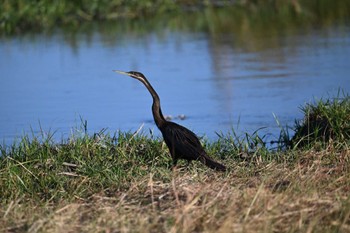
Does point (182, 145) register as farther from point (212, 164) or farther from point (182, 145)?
point (212, 164)

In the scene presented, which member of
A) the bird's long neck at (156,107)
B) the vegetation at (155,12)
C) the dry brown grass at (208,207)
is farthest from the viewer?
the vegetation at (155,12)

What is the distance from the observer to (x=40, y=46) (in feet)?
56.3

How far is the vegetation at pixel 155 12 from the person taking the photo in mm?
18906

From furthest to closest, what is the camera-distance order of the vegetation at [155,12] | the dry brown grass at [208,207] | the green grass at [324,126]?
the vegetation at [155,12] < the green grass at [324,126] < the dry brown grass at [208,207]

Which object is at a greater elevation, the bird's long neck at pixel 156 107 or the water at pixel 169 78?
the bird's long neck at pixel 156 107

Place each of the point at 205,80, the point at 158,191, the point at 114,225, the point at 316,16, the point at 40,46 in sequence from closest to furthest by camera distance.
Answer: the point at 114,225
the point at 158,191
the point at 205,80
the point at 40,46
the point at 316,16

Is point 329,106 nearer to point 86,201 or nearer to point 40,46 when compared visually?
point 86,201

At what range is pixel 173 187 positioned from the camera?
5480 mm

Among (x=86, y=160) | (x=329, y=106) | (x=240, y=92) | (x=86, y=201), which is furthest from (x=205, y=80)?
(x=86, y=201)

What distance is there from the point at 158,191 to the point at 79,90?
7.02 meters

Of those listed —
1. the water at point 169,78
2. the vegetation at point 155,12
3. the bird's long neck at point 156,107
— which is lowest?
the water at point 169,78

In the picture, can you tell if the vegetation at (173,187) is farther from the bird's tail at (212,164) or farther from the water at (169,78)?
the water at (169,78)

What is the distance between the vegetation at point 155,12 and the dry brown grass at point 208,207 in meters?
12.4

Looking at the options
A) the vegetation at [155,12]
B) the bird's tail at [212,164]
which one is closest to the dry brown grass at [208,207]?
the bird's tail at [212,164]
